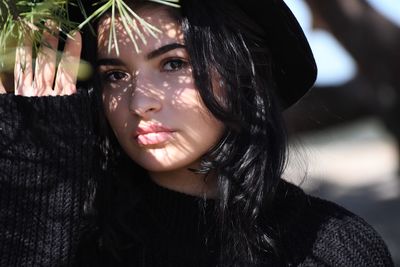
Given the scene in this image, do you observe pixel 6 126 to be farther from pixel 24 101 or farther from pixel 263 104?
pixel 263 104

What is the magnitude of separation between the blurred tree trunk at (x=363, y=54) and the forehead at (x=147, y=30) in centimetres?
200

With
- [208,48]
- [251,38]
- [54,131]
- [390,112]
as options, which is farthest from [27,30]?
[390,112]

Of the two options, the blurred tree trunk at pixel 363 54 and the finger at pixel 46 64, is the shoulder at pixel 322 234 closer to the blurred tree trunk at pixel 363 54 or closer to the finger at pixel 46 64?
the finger at pixel 46 64

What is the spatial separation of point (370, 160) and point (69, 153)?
339 inches

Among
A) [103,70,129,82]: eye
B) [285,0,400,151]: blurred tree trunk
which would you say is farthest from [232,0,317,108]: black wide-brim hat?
[285,0,400,151]: blurred tree trunk

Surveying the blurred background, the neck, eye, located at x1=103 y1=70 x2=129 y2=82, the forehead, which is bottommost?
the blurred background

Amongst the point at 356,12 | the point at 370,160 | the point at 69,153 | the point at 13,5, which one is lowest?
the point at 370,160

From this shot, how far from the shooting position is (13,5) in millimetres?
1457

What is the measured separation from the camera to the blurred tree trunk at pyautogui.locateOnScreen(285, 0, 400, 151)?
3.90 m

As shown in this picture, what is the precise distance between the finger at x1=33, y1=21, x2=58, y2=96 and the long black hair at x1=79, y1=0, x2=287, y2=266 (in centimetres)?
10

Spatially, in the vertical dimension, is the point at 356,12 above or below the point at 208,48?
below

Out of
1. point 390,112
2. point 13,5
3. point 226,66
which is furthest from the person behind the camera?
point 390,112

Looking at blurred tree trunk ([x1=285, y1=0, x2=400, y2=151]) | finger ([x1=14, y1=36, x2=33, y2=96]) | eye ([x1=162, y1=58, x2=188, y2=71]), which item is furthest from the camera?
blurred tree trunk ([x1=285, y1=0, x2=400, y2=151])

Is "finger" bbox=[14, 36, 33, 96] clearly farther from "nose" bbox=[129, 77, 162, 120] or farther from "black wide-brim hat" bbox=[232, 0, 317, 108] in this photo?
"black wide-brim hat" bbox=[232, 0, 317, 108]
